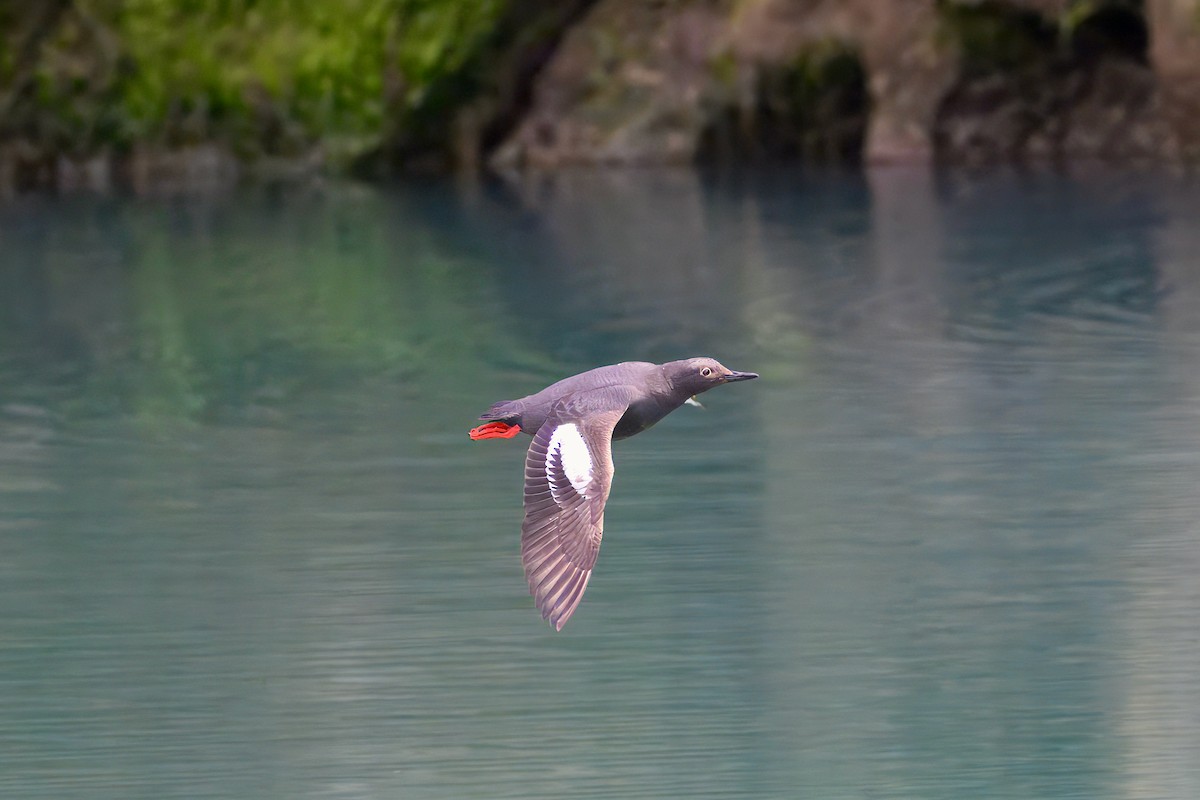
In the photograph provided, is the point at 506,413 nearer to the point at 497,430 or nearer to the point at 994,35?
the point at 497,430

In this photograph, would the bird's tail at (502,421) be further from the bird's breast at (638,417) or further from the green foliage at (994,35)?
the green foliage at (994,35)

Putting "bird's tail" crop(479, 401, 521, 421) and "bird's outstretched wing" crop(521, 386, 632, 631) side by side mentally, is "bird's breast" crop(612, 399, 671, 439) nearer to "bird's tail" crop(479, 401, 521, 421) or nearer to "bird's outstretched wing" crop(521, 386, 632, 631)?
"bird's outstretched wing" crop(521, 386, 632, 631)

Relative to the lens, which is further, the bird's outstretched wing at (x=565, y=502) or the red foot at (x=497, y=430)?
the red foot at (x=497, y=430)

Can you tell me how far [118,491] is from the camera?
23.1 ft

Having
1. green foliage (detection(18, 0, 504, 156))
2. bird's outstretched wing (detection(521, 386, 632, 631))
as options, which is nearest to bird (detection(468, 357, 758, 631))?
bird's outstretched wing (detection(521, 386, 632, 631))

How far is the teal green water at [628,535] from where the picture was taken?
15.3 feet

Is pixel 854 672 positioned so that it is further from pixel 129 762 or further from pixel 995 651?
pixel 129 762

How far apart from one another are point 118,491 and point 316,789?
2.83 meters

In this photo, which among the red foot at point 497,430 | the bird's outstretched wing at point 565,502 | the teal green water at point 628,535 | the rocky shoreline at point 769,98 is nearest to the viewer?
the bird's outstretched wing at point 565,502

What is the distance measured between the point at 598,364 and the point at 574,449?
4.35 meters

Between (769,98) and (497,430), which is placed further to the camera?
(769,98)

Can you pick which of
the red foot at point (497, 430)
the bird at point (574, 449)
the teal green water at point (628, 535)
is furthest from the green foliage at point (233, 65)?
the bird at point (574, 449)

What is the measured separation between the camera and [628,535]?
634 cm

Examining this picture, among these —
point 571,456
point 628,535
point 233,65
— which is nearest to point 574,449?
point 571,456
